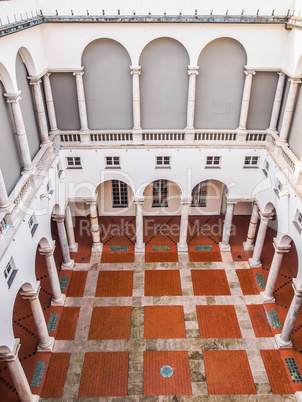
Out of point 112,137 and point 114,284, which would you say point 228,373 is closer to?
point 114,284

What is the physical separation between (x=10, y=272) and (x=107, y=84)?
1379 cm

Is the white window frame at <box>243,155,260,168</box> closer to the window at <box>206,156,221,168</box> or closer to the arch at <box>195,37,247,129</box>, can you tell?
the window at <box>206,156,221,168</box>

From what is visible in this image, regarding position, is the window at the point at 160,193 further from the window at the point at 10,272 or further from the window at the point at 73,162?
the window at the point at 10,272

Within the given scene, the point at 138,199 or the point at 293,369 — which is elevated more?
the point at 138,199

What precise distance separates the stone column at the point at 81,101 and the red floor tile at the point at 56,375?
14.5m

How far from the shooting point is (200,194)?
3309 cm

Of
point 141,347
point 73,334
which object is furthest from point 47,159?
point 141,347

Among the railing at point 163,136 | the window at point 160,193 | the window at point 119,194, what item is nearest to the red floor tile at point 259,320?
the window at point 160,193

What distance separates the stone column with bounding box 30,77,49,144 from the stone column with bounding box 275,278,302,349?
17091mm

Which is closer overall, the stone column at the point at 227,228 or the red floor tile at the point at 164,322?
the red floor tile at the point at 164,322

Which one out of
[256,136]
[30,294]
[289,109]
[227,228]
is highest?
[289,109]

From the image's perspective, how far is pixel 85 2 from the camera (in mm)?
21562

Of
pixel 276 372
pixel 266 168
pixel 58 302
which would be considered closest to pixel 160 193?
pixel 266 168

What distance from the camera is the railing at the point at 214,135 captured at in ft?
84.1
